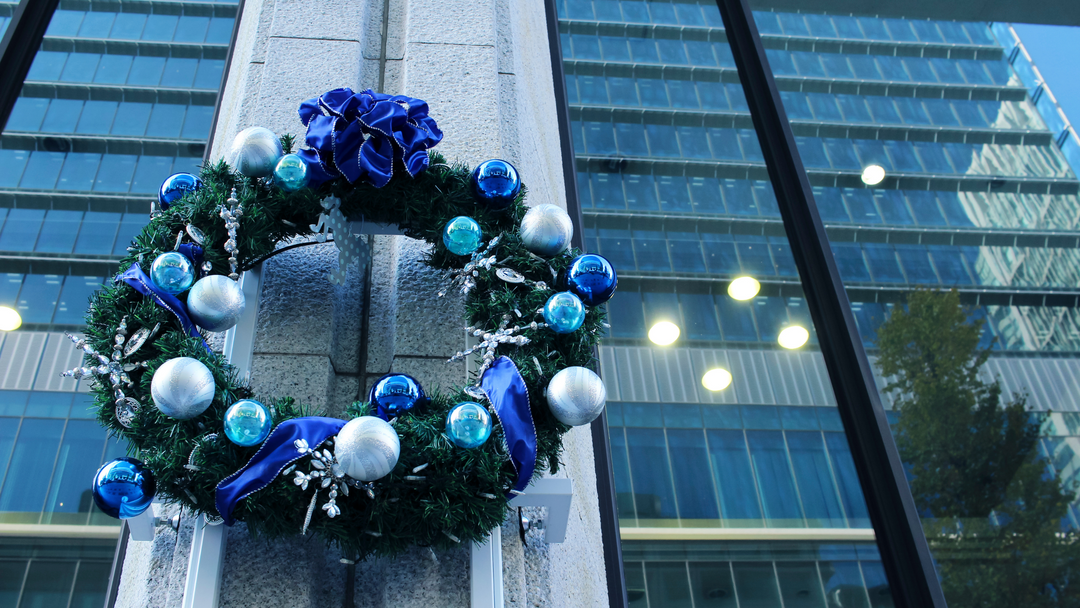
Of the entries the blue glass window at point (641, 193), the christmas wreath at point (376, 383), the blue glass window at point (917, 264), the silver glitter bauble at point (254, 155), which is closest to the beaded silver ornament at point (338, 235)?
the christmas wreath at point (376, 383)

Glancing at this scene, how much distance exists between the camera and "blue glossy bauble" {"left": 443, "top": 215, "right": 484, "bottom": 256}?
7.14 feet

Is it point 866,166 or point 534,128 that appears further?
point 866,166

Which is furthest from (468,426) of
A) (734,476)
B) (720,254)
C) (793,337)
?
(720,254)

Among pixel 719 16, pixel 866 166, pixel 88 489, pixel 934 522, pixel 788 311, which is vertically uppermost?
pixel 719 16

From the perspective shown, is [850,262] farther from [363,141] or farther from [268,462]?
[268,462]

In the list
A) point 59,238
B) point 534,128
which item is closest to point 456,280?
point 534,128

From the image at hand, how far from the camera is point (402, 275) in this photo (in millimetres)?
2600

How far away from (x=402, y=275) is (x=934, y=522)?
2.40 meters

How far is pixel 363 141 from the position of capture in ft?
7.43

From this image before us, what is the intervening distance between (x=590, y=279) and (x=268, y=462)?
0.92m

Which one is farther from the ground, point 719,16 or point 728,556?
point 719,16

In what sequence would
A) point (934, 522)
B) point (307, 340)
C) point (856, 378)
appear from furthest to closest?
1. point (856, 378)
2. point (934, 522)
3. point (307, 340)

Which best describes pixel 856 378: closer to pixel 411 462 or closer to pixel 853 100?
pixel 853 100

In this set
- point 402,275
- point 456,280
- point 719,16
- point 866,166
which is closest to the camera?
point 456,280
